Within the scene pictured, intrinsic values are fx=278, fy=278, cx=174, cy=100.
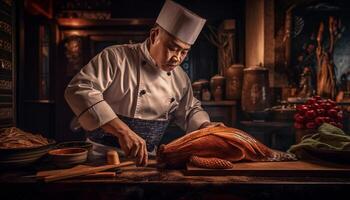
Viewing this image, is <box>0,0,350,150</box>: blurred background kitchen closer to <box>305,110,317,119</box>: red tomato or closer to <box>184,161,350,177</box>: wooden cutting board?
<box>305,110,317,119</box>: red tomato

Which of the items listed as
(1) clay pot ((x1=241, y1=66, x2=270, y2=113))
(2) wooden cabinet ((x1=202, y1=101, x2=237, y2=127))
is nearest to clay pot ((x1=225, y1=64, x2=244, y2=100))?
(2) wooden cabinet ((x1=202, y1=101, x2=237, y2=127))

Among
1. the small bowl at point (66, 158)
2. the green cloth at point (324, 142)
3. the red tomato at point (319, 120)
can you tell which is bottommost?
the small bowl at point (66, 158)

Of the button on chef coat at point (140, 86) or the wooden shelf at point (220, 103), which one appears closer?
the button on chef coat at point (140, 86)

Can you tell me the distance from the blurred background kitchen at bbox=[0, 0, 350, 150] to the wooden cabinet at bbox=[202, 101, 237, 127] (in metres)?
0.02

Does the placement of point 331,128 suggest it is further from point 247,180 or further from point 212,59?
point 212,59

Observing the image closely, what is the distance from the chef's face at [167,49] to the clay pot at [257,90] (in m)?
2.93

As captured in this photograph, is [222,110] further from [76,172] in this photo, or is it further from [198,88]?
[76,172]

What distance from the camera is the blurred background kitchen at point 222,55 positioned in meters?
5.11

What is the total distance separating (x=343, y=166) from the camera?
6.66ft

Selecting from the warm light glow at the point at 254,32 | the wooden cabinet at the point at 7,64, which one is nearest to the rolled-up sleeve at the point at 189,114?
the wooden cabinet at the point at 7,64

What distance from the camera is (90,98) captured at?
7.61 feet

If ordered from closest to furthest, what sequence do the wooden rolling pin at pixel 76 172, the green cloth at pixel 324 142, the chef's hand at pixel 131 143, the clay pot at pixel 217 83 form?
the wooden rolling pin at pixel 76 172 → the chef's hand at pixel 131 143 → the green cloth at pixel 324 142 → the clay pot at pixel 217 83

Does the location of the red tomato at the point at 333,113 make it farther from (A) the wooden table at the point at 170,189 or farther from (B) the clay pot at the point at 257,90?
(B) the clay pot at the point at 257,90

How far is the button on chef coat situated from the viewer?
273 cm
